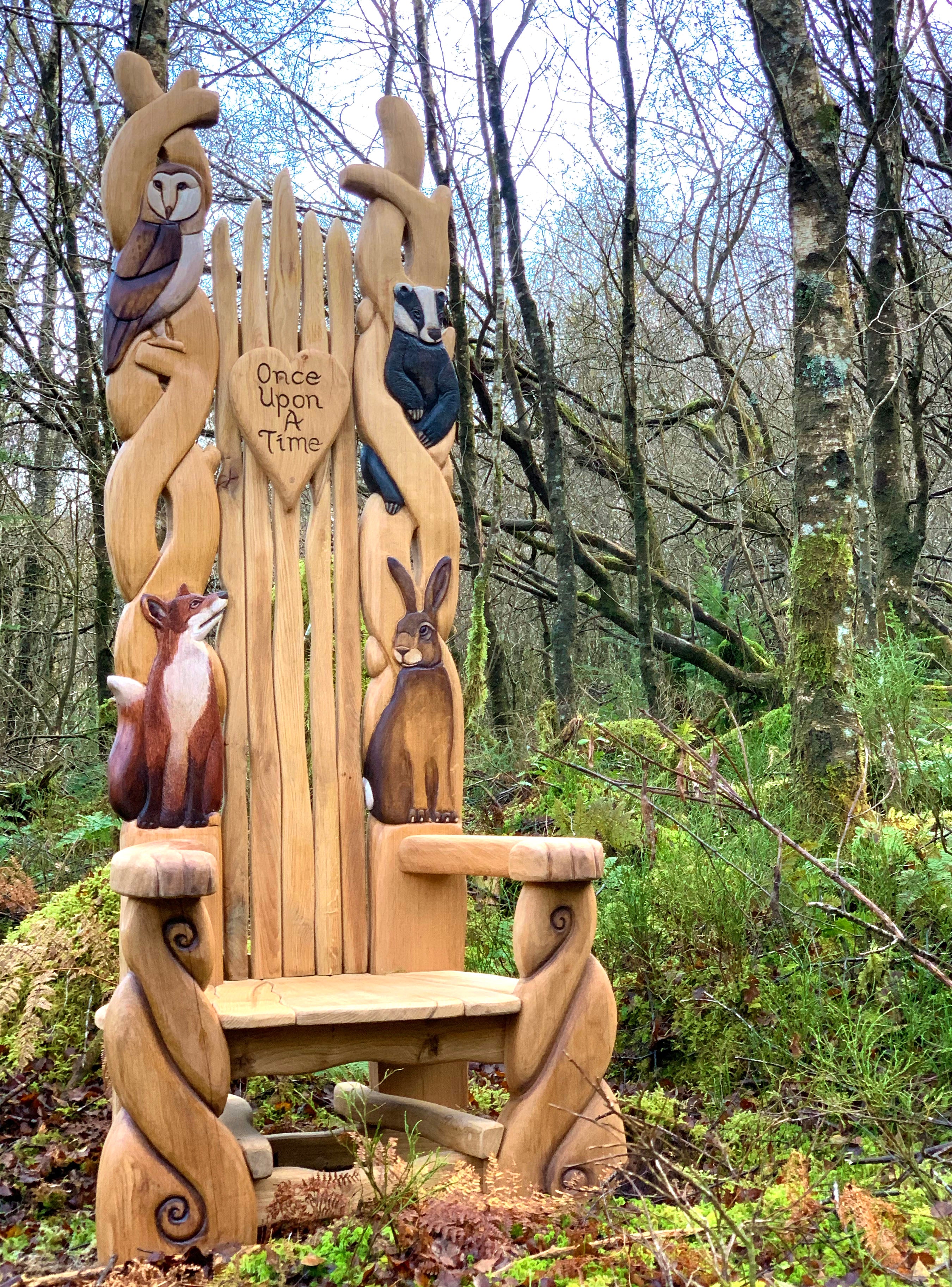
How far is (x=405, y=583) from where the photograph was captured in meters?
2.75

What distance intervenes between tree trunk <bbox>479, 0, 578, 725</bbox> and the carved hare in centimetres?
302

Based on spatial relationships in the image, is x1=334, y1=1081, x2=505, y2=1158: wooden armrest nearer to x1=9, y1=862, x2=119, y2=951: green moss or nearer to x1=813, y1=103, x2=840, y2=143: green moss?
x1=9, y1=862, x2=119, y2=951: green moss

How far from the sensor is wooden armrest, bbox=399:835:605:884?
2.07 m

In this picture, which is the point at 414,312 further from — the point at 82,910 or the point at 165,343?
the point at 82,910

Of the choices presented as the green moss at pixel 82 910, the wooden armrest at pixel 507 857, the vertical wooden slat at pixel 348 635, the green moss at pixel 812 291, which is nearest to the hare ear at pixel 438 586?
the vertical wooden slat at pixel 348 635

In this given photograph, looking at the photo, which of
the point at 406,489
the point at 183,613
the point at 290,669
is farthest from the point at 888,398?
the point at 183,613

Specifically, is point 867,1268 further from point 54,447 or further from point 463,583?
point 463,583

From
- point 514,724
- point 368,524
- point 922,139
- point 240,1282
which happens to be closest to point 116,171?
point 368,524

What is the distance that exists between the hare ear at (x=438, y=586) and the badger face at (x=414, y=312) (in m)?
0.57

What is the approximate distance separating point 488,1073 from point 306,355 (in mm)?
2059

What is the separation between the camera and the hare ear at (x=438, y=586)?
277 centimetres

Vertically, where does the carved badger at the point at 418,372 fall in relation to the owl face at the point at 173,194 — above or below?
below

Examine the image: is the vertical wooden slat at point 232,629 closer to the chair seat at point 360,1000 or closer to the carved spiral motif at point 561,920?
the chair seat at point 360,1000

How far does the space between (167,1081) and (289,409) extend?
1556 millimetres
